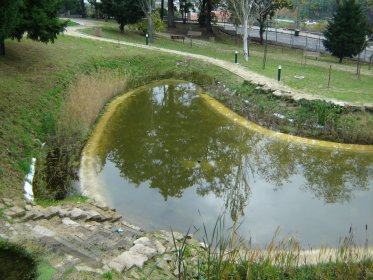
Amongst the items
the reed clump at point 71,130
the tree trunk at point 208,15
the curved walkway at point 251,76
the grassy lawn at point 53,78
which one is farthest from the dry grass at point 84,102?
the tree trunk at point 208,15

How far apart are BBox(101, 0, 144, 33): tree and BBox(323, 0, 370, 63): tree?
13140 mm

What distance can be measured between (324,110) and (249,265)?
10.9 m

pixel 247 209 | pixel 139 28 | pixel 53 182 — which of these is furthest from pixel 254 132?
pixel 139 28

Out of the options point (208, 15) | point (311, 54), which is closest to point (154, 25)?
point (208, 15)

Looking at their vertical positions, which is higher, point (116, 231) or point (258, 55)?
point (258, 55)

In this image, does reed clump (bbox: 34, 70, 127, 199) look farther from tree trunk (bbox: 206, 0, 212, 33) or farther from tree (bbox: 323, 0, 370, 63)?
tree trunk (bbox: 206, 0, 212, 33)

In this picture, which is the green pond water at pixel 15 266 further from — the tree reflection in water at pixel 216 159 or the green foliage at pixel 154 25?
the green foliage at pixel 154 25

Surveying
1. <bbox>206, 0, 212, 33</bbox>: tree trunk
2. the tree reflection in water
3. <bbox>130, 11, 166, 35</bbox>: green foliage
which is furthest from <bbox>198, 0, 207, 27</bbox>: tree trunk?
the tree reflection in water

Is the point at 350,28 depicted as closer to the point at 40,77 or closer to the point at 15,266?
the point at 40,77

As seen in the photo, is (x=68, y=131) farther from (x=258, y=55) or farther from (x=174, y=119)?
(x=258, y=55)

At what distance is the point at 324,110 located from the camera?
16078 mm

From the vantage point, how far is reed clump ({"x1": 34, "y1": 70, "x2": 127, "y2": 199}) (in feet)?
37.0

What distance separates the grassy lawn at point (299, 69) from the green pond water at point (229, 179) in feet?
15.5

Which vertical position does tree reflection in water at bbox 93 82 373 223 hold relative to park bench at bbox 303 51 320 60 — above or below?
below
